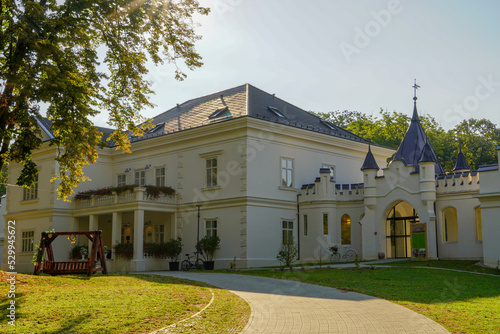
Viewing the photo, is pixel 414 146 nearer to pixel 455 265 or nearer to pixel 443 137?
pixel 455 265

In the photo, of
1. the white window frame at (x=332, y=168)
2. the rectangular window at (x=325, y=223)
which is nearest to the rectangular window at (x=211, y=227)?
the rectangular window at (x=325, y=223)

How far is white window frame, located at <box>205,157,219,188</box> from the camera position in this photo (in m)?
31.1

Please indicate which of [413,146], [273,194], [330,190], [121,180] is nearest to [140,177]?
[121,180]

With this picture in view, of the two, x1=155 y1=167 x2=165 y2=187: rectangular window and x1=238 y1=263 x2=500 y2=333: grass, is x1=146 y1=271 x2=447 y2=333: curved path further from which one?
x1=155 y1=167 x2=165 y2=187: rectangular window

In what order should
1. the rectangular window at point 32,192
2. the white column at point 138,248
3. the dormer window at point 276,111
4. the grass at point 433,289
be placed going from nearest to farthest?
1. the grass at point 433,289
2. the white column at point 138,248
3. the dormer window at point 276,111
4. the rectangular window at point 32,192

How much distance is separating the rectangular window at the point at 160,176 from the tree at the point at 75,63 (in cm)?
1373

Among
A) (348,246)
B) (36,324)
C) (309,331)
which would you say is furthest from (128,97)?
(348,246)

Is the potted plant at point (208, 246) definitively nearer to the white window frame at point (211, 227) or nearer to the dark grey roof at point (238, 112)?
the white window frame at point (211, 227)

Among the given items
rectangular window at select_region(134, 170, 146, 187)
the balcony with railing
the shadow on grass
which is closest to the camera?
the shadow on grass

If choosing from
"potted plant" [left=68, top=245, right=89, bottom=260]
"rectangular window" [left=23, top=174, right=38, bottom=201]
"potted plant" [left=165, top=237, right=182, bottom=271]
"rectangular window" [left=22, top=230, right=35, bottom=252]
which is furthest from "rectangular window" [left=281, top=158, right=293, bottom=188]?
"rectangular window" [left=22, top=230, right=35, bottom=252]

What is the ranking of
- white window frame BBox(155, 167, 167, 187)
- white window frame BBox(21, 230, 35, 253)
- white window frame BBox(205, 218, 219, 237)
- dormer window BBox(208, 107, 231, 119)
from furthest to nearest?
1. white window frame BBox(21, 230, 35, 253)
2. white window frame BBox(155, 167, 167, 187)
3. dormer window BBox(208, 107, 231, 119)
4. white window frame BBox(205, 218, 219, 237)

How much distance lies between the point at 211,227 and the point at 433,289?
16510 mm

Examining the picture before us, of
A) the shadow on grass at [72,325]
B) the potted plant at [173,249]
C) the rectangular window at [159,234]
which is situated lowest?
the shadow on grass at [72,325]

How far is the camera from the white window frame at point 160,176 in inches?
1348
